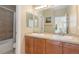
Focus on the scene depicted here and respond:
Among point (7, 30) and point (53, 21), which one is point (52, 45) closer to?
point (53, 21)

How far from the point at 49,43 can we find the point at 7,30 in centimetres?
62

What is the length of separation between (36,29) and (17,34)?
1.19 ft

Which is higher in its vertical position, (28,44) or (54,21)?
(54,21)

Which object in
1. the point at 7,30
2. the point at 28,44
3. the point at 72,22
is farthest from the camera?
the point at 72,22

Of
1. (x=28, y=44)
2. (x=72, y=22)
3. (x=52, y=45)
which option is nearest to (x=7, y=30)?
(x=28, y=44)

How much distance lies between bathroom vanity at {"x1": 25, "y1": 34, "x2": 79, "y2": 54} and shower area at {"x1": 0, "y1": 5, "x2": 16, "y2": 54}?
19 cm

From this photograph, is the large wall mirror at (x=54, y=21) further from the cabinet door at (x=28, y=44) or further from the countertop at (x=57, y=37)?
the cabinet door at (x=28, y=44)

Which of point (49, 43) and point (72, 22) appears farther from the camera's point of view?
point (72, 22)

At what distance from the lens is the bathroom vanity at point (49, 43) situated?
3.76 ft

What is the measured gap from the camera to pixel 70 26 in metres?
1.50

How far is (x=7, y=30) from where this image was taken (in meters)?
1.03

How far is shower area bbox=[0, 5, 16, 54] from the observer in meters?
0.94

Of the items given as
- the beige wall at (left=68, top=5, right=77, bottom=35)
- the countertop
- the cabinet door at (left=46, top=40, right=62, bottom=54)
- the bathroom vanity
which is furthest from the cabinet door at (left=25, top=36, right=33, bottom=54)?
the beige wall at (left=68, top=5, right=77, bottom=35)

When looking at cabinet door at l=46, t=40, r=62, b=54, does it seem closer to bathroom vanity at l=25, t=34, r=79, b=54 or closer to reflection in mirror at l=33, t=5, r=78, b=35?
bathroom vanity at l=25, t=34, r=79, b=54
